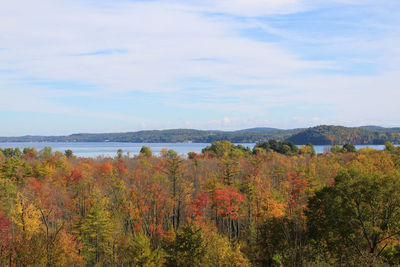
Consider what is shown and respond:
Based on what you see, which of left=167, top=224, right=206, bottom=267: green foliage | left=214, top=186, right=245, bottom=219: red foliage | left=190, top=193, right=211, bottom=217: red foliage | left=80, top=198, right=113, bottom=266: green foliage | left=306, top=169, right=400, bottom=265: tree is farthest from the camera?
left=190, top=193, right=211, bottom=217: red foliage

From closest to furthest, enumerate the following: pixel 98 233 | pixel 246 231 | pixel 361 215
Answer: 1. pixel 361 215
2. pixel 98 233
3. pixel 246 231

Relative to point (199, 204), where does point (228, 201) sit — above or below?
above

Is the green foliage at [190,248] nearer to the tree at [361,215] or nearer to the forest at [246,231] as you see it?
the forest at [246,231]

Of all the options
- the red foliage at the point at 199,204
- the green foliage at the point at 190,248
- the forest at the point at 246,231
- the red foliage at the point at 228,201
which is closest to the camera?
the forest at the point at 246,231

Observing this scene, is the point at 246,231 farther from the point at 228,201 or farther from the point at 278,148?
the point at 278,148

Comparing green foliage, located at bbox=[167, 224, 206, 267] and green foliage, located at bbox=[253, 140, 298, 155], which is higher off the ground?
green foliage, located at bbox=[253, 140, 298, 155]

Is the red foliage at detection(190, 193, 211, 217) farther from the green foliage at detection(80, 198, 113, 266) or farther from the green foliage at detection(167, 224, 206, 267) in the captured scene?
the green foliage at detection(167, 224, 206, 267)

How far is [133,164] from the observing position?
120500 mm

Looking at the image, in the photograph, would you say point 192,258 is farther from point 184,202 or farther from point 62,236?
point 184,202

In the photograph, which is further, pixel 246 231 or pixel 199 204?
pixel 199 204

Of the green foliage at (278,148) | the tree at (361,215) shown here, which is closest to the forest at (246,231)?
the tree at (361,215)

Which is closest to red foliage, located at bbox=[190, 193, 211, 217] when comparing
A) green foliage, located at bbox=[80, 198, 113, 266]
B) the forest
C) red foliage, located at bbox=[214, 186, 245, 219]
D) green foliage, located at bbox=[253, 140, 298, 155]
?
the forest

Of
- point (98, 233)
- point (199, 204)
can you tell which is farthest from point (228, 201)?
point (98, 233)

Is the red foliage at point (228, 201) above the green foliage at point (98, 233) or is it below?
above
